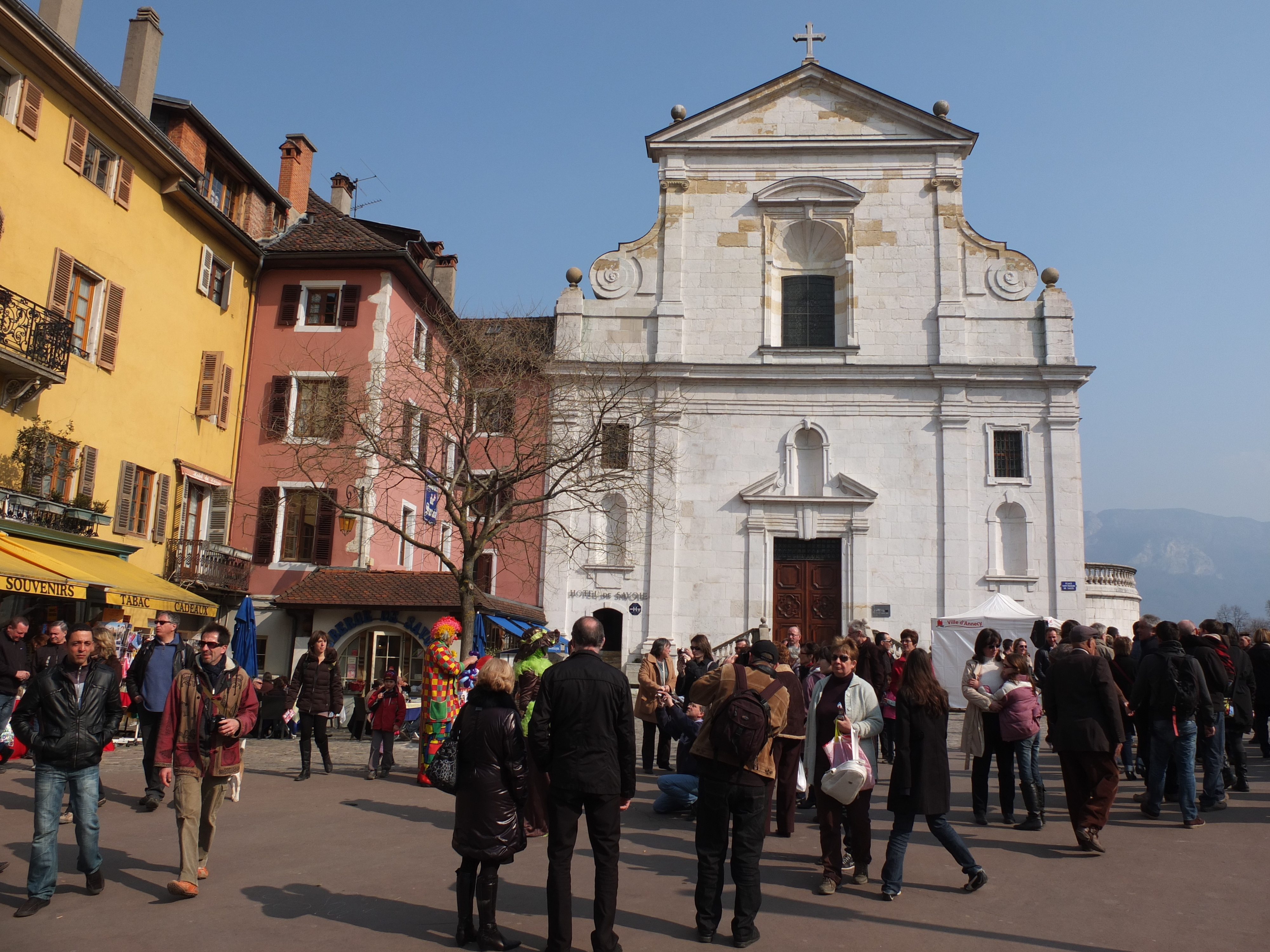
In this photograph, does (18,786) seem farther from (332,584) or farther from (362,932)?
(332,584)

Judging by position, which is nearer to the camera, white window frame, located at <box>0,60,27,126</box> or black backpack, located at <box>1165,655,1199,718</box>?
black backpack, located at <box>1165,655,1199,718</box>

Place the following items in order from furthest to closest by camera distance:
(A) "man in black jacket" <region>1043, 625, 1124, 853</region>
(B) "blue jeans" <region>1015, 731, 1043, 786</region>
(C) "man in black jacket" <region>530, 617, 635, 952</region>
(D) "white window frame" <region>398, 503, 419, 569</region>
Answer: (D) "white window frame" <region>398, 503, 419, 569</region>
(B) "blue jeans" <region>1015, 731, 1043, 786</region>
(A) "man in black jacket" <region>1043, 625, 1124, 853</region>
(C) "man in black jacket" <region>530, 617, 635, 952</region>

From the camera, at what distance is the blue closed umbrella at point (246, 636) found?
2089cm

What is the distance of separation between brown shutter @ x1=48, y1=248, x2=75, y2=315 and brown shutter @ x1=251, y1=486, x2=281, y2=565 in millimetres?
7510

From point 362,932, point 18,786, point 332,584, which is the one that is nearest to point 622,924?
point 362,932

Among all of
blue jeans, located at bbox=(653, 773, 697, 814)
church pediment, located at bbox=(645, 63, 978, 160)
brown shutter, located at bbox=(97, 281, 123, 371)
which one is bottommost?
blue jeans, located at bbox=(653, 773, 697, 814)

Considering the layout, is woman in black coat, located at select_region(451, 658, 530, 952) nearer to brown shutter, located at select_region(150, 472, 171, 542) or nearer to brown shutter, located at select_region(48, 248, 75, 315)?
brown shutter, located at select_region(48, 248, 75, 315)

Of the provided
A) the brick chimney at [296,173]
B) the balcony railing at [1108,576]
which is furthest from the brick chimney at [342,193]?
the balcony railing at [1108,576]

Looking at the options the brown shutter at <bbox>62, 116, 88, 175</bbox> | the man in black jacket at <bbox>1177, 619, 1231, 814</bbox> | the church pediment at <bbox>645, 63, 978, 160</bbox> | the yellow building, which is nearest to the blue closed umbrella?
the yellow building

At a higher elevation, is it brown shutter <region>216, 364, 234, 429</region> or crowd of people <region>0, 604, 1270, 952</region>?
brown shutter <region>216, 364, 234, 429</region>

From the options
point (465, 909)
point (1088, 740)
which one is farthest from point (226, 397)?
point (1088, 740)

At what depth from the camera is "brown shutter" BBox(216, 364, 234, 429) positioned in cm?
2509

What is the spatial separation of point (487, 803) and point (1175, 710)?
7.38 metres

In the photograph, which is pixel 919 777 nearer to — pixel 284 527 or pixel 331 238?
pixel 284 527
